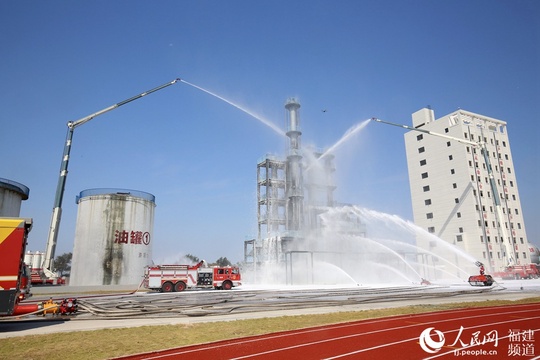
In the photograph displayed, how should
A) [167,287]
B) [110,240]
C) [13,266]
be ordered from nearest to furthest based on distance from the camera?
[13,266] → [167,287] → [110,240]

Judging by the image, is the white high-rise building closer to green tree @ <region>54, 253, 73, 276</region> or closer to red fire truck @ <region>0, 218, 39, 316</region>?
red fire truck @ <region>0, 218, 39, 316</region>

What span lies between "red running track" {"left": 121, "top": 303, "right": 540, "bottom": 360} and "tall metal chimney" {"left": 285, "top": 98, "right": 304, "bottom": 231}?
45.7 metres

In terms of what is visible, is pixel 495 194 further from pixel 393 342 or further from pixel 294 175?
pixel 393 342

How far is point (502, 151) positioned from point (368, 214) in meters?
55.4

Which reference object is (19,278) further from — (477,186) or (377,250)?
(477,186)

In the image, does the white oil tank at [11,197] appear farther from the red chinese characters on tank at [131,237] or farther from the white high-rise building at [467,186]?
the white high-rise building at [467,186]

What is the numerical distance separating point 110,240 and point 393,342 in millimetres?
42909

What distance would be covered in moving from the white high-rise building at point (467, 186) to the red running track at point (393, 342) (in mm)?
60320

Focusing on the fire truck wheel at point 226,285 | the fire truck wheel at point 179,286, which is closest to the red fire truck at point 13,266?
the fire truck wheel at point 179,286

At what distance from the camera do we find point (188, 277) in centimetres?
3716

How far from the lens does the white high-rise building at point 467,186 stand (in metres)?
66.9

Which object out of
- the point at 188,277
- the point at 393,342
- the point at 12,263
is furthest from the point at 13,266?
the point at 188,277

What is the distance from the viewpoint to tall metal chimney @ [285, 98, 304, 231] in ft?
196

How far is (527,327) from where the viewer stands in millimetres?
11688
